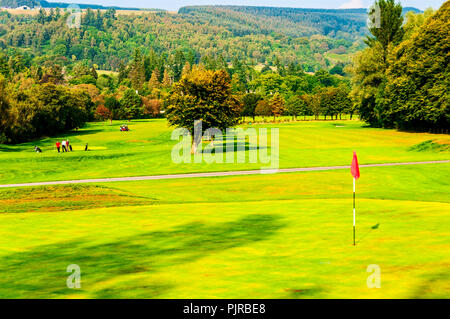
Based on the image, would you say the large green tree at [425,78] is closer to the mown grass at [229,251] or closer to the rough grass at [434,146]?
the rough grass at [434,146]

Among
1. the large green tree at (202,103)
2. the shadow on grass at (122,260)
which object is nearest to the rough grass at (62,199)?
the shadow on grass at (122,260)

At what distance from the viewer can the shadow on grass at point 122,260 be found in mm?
10758

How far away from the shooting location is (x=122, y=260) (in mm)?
13617

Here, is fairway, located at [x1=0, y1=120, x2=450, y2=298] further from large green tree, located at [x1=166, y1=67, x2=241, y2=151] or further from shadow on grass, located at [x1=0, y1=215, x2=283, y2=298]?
large green tree, located at [x1=166, y1=67, x2=241, y2=151]

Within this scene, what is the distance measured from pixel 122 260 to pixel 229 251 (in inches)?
132

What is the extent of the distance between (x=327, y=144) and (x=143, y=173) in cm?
4268

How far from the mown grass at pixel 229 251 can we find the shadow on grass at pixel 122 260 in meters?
0.03

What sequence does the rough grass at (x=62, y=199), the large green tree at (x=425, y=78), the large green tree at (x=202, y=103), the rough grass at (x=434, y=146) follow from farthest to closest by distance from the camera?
the large green tree at (x=425, y=78), the large green tree at (x=202, y=103), the rough grass at (x=434, y=146), the rough grass at (x=62, y=199)

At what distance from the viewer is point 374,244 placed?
14930 mm

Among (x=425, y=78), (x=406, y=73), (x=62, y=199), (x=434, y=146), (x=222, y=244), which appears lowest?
(x=62, y=199)

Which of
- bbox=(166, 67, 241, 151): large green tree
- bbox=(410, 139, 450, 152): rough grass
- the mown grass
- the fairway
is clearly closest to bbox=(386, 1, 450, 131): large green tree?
bbox=(410, 139, 450, 152): rough grass

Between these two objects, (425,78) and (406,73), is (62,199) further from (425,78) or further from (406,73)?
(406,73)

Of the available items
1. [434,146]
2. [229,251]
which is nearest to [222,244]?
[229,251]
